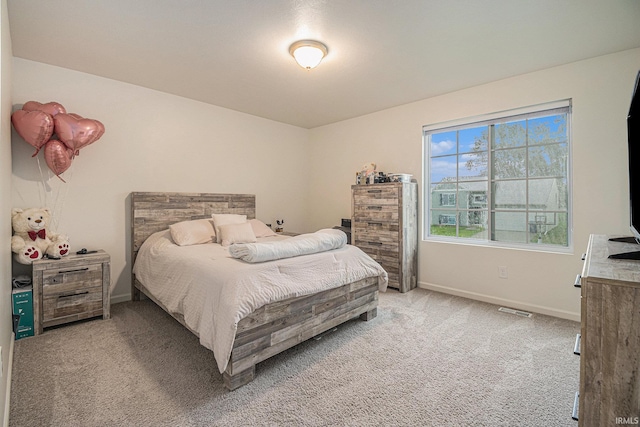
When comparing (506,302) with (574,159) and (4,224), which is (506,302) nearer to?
(574,159)

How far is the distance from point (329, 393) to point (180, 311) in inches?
49.4

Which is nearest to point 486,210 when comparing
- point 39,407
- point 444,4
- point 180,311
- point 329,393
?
point 444,4

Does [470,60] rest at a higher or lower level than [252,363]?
higher

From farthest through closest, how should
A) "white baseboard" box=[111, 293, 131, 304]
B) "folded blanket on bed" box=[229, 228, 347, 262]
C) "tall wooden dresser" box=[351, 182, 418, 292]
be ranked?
"tall wooden dresser" box=[351, 182, 418, 292]
"white baseboard" box=[111, 293, 131, 304]
"folded blanket on bed" box=[229, 228, 347, 262]

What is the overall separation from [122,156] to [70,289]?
4.87 feet

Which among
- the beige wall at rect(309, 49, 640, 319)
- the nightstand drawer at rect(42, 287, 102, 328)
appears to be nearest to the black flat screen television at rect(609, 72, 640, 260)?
the beige wall at rect(309, 49, 640, 319)

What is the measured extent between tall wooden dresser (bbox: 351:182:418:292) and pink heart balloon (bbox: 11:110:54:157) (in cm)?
331

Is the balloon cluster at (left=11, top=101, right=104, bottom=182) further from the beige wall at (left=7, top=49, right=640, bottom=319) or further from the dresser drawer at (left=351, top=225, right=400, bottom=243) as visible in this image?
the dresser drawer at (left=351, top=225, right=400, bottom=243)

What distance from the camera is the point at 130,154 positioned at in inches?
134

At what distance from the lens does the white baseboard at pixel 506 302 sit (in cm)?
292

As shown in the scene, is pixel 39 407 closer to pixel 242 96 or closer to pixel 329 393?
pixel 329 393

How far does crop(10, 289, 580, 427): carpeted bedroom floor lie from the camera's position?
1610mm

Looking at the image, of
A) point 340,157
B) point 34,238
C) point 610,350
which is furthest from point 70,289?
point 340,157

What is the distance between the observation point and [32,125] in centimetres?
251
